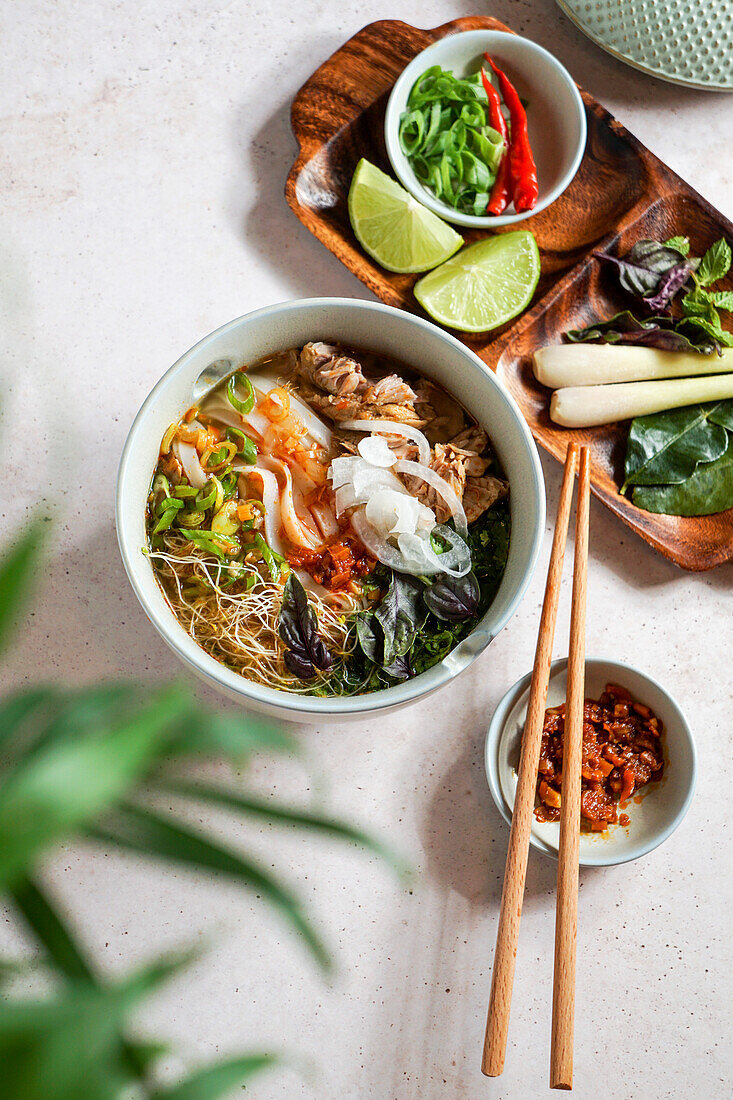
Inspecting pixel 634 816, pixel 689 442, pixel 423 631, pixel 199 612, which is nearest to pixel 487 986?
pixel 634 816

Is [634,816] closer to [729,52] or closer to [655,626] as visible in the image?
[655,626]

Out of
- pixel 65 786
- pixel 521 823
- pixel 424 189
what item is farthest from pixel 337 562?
pixel 65 786

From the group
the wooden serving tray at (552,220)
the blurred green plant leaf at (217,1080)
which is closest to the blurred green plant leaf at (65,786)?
the blurred green plant leaf at (217,1080)

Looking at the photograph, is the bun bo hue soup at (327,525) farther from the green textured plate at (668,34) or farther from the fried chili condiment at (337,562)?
the green textured plate at (668,34)

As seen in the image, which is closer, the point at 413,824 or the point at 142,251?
the point at 413,824

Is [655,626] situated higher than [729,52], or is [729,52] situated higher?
[729,52]

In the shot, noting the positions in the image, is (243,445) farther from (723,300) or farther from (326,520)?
(723,300)

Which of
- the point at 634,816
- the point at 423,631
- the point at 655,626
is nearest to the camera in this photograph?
the point at 423,631
